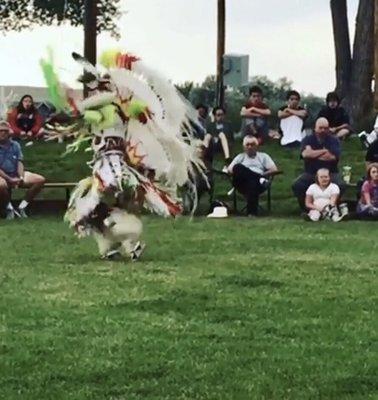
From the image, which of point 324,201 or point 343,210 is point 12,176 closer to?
point 324,201

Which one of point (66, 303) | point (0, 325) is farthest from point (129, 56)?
point (0, 325)

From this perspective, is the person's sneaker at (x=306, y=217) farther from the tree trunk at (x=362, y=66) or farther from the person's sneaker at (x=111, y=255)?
the tree trunk at (x=362, y=66)

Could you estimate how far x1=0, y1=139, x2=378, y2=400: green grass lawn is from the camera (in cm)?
696

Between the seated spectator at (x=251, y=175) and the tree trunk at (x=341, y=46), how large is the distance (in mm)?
10200

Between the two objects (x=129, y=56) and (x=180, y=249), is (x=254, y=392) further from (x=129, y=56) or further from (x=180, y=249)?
(x=180, y=249)

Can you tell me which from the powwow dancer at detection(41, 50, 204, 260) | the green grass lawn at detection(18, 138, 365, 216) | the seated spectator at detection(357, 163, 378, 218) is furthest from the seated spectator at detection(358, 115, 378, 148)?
the powwow dancer at detection(41, 50, 204, 260)

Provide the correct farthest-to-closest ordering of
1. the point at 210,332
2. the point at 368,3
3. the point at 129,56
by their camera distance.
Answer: the point at 368,3 → the point at 129,56 → the point at 210,332

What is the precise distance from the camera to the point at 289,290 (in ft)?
33.0

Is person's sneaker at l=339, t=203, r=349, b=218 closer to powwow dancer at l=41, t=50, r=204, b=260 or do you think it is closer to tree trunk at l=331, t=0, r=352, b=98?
powwow dancer at l=41, t=50, r=204, b=260

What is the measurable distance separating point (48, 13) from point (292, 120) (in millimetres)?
26537

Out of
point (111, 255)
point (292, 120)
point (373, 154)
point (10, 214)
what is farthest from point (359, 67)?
point (111, 255)

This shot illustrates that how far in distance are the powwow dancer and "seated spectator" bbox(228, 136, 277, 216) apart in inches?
228

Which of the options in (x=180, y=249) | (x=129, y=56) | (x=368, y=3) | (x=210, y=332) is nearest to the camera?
(x=210, y=332)

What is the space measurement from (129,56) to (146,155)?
893 millimetres
